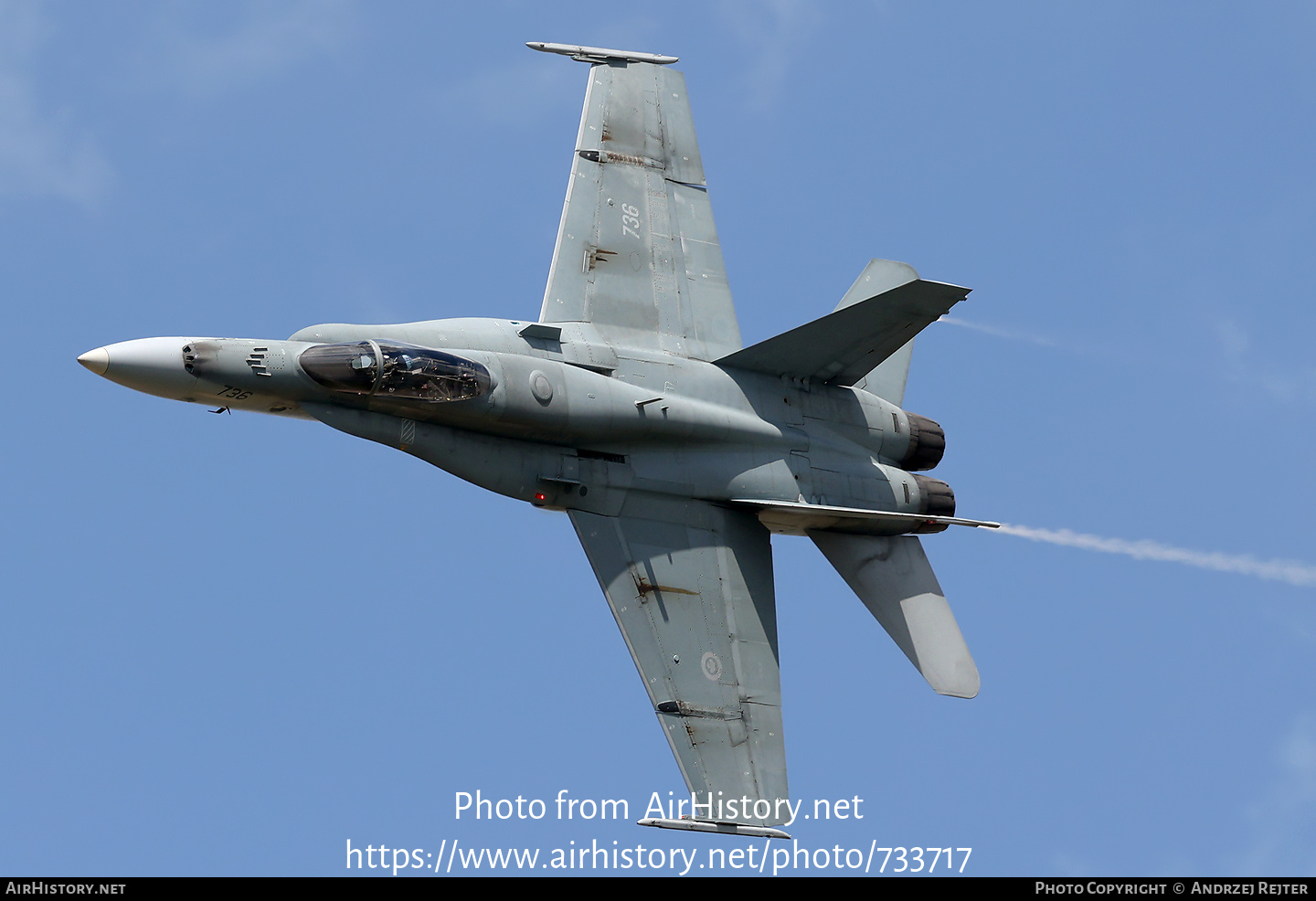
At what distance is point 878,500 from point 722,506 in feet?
7.84

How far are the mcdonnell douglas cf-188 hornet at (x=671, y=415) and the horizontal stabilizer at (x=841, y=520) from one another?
53 millimetres

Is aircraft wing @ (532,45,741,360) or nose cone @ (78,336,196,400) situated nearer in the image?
nose cone @ (78,336,196,400)

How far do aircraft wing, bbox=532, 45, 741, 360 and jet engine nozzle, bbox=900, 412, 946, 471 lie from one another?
299 cm

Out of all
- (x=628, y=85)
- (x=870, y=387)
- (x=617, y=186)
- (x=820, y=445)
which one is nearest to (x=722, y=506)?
(x=820, y=445)

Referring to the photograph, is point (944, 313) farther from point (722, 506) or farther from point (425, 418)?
point (425, 418)

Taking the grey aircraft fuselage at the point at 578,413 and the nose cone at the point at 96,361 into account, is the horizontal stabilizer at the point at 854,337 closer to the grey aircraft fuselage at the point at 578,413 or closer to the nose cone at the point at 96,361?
the grey aircraft fuselage at the point at 578,413

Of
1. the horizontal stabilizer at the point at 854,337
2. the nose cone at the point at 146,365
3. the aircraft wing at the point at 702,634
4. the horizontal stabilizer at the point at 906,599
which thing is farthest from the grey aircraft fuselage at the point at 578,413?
the horizontal stabilizer at the point at 906,599

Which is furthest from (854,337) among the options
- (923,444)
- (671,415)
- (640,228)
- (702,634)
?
(702,634)

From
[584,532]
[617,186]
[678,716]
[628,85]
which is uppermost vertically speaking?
[628,85]

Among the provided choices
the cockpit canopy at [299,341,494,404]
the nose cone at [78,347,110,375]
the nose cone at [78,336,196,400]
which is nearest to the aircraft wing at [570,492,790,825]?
the cockpit canopy at [299,341,494,404]

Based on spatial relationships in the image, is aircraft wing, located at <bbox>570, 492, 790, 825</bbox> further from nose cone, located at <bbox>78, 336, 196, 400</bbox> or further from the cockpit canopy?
nose cone, located at <bbox>78, 336, 196, 400</bbox>

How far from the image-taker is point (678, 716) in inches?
910

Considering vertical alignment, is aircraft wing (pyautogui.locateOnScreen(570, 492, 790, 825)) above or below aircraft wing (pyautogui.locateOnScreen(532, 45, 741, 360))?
below

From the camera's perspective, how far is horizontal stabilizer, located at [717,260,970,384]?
79.3 feet
